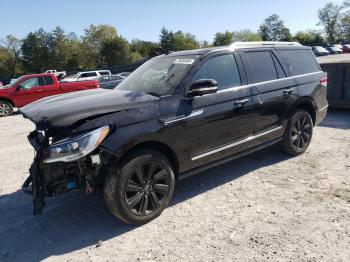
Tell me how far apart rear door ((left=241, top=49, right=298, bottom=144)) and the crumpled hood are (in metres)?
1.72

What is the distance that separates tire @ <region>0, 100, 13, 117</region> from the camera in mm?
14555

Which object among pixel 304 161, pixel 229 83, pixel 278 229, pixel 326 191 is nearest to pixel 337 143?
pixel 304 161

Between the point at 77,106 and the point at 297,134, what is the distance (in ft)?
12.3

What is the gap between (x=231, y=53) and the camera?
4926mm

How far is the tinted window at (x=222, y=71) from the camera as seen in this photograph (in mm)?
4559

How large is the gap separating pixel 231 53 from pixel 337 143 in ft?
10.3

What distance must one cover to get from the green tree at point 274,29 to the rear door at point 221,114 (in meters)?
112

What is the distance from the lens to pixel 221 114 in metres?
4.55

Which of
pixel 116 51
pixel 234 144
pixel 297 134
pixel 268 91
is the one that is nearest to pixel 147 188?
pixel 234 144

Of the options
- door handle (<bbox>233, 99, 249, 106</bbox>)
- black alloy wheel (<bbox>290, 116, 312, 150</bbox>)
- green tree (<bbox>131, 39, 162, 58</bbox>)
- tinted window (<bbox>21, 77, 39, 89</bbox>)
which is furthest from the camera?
green tree (<bbox>131, 39, 162, 58</bbox>)

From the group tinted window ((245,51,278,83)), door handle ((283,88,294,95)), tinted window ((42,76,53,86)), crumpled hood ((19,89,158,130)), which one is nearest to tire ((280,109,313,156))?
door handle ((283,88,294,95))

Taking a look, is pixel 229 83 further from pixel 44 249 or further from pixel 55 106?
pixel 44 249

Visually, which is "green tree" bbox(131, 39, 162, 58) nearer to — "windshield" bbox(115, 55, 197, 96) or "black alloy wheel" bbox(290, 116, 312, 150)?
"black alloy wheel" bbox(290, 116, 312, 150)

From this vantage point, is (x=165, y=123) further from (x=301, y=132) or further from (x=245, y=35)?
(x=245, y=35)
